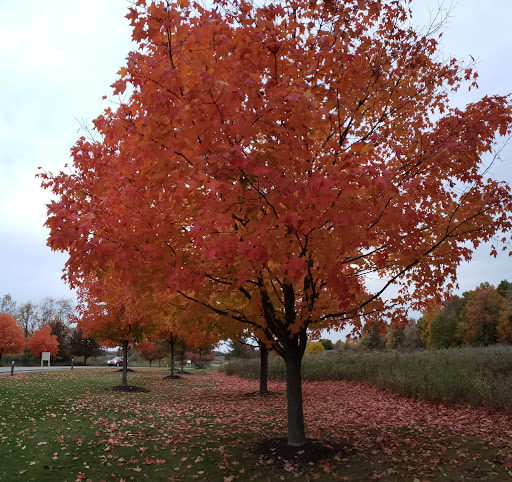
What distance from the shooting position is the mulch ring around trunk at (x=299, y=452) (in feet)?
20.3

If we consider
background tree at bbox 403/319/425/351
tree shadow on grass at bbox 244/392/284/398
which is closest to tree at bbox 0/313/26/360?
tree shadow on grass at bbox 244/392/284/398

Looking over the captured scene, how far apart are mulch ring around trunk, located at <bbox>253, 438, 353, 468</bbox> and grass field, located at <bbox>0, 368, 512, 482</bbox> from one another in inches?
0.8

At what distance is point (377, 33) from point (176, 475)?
813 cm

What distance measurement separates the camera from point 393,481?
5316mm

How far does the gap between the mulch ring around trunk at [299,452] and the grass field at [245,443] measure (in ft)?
0.07

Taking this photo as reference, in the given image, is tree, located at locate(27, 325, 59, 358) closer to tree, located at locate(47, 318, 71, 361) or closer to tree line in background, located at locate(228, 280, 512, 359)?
tree, located at locate(47, 318, 71, 361)

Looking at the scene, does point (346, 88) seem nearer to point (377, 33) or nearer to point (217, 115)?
point (377, 33)

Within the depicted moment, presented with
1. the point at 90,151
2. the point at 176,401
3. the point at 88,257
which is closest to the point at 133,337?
the point at 176,401

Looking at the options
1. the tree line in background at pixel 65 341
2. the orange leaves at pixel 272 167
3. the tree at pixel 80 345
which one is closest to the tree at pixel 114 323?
the tree line in background at pixel 65 341

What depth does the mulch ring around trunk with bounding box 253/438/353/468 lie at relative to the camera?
6.20 meters

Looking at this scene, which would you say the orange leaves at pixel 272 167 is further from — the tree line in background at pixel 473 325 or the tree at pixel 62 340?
the tree at pixel 62 340

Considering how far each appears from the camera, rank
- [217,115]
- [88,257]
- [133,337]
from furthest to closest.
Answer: [133,337] → [88,257] → [217,115]

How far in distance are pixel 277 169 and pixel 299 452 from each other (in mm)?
4916

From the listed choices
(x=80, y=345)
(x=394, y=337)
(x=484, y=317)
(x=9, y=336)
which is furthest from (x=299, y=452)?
(x=394, y=337)
